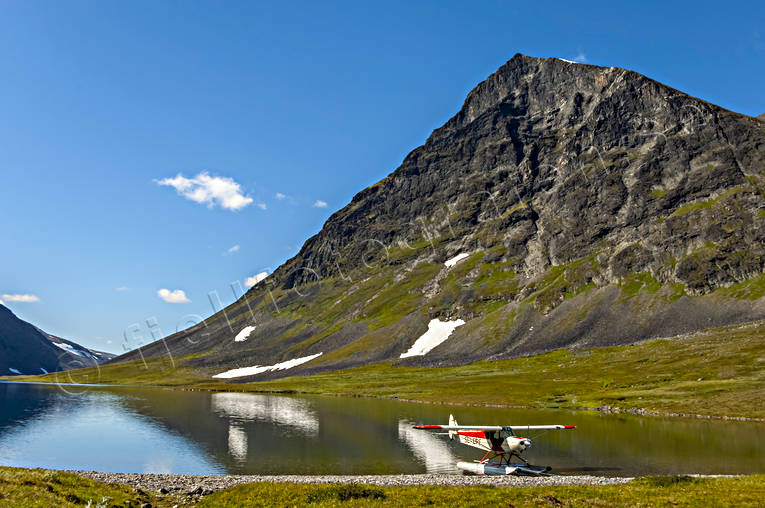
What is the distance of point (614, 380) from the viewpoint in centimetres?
11125

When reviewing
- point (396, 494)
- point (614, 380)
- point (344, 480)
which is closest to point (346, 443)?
point (344, 480)

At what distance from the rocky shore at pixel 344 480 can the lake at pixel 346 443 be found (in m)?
3.96

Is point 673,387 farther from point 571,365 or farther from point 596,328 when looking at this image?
point 596,328

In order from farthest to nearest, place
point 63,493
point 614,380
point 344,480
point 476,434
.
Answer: point 614,380 < point 476,434 < point 344,480 < point 63,493

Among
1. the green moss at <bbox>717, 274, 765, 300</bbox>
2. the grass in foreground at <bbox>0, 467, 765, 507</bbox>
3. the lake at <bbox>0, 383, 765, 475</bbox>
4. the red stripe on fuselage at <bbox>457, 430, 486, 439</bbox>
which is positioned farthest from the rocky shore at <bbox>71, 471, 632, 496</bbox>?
the green moss at <bbox>717, 274, 765, 300</bbox>

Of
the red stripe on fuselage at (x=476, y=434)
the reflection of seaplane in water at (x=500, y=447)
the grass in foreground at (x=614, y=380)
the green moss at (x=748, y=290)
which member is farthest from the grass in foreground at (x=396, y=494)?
the green moss at (x=748, y=290)

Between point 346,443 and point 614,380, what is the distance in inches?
3233

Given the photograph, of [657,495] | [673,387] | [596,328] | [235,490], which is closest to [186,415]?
[235,490]

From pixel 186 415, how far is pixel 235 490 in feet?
242

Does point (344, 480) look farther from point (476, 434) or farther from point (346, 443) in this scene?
point (346, 443)

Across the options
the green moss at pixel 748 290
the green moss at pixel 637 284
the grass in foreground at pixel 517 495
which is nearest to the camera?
the grass in foreground at pixel 517 495

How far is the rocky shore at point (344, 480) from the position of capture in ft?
115

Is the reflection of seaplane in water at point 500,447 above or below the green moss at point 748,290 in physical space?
below

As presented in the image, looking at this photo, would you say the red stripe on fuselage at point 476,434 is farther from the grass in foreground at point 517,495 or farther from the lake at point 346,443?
the grass in foreground at point 517,495
